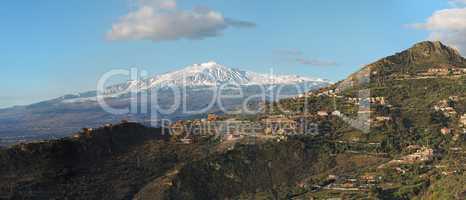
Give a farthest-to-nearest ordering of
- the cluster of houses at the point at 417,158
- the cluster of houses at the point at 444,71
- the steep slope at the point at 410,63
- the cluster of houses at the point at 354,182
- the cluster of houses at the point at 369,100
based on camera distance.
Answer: the steep slope at the point at 410,63 → the cluster of houses at the point at 444,71 → the cluster of houses at the point at 369,100 → the cluster of houses at the point at 417,158 → the cluster of houses at the point at 354,182

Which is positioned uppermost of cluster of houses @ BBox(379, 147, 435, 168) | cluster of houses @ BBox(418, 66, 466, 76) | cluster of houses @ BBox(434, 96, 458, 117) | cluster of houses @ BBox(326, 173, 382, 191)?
cluster of houses @ BBox(418, 66, 466, 76)

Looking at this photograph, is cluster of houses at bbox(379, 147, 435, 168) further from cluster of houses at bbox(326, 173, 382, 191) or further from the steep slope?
the steep slope

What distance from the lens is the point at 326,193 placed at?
313 feet

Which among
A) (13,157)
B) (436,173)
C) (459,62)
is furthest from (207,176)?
(459,62)

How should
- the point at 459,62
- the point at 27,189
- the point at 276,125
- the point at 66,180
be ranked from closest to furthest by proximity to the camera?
1. the point at 27,189
2. the point at 66,180
3. the point at 276,125
4. the point at 459,62

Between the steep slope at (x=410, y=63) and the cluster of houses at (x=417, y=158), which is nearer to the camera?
the cluster of houses at (x=417, y=158)

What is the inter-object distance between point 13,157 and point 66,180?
8050 millimetres

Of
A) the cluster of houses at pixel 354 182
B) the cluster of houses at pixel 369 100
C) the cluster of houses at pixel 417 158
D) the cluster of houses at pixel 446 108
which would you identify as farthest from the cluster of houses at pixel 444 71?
the cluster of houses at pixel 354 182

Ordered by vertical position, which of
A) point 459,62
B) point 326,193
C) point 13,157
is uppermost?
point 459,62

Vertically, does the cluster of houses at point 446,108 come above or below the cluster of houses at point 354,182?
above

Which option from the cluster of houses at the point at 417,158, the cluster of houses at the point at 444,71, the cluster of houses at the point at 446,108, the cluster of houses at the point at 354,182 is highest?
the cluster of houses at the point at 444,71

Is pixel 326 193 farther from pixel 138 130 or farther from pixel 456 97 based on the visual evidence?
pixel 456 97

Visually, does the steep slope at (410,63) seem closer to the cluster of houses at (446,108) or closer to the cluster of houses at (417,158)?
the cluster of houses at (446,108)

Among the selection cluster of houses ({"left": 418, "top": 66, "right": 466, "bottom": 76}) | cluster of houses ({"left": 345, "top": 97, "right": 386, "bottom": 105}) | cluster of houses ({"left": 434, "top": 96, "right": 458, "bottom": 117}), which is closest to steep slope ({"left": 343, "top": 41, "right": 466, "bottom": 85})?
cluster of houses ({"left": 418, "top": 66, "right": 466, "bottom": 76})
